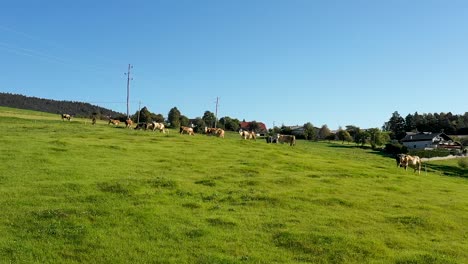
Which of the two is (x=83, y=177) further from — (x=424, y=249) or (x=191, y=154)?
(x=424, y=249)

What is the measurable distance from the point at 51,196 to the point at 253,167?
13566 millimetres

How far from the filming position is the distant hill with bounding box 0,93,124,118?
146m

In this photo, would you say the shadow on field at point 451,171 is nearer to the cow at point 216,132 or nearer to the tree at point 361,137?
the cow at point 216,132

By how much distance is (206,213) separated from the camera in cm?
1680

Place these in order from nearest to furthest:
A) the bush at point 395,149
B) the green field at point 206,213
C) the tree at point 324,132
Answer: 1. the green field at point 206,213
2. the bush at point 395,149
3. the tree at point 324,132

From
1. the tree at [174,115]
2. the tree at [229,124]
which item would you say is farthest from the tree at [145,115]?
the tree at [229,124]

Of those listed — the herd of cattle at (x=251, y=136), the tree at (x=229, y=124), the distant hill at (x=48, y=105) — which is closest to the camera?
the herd of cattle at (x=251, y=136)

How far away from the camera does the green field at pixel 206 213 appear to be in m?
13.0

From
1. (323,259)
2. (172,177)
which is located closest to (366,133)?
(172,177)

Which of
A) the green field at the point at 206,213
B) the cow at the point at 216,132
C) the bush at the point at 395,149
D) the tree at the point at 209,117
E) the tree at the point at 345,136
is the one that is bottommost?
the green field at the point at 206,213

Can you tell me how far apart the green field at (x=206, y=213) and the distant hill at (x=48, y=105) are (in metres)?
121

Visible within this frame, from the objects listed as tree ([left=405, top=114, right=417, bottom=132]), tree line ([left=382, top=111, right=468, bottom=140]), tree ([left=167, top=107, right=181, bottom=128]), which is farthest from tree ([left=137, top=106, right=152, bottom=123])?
tree ([left=405, top=114, right=417, bottom=132])

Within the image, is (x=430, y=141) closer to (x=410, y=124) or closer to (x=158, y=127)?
(x=410, y=124)

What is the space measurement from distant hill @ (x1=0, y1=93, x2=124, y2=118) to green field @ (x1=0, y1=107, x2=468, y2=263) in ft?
396
